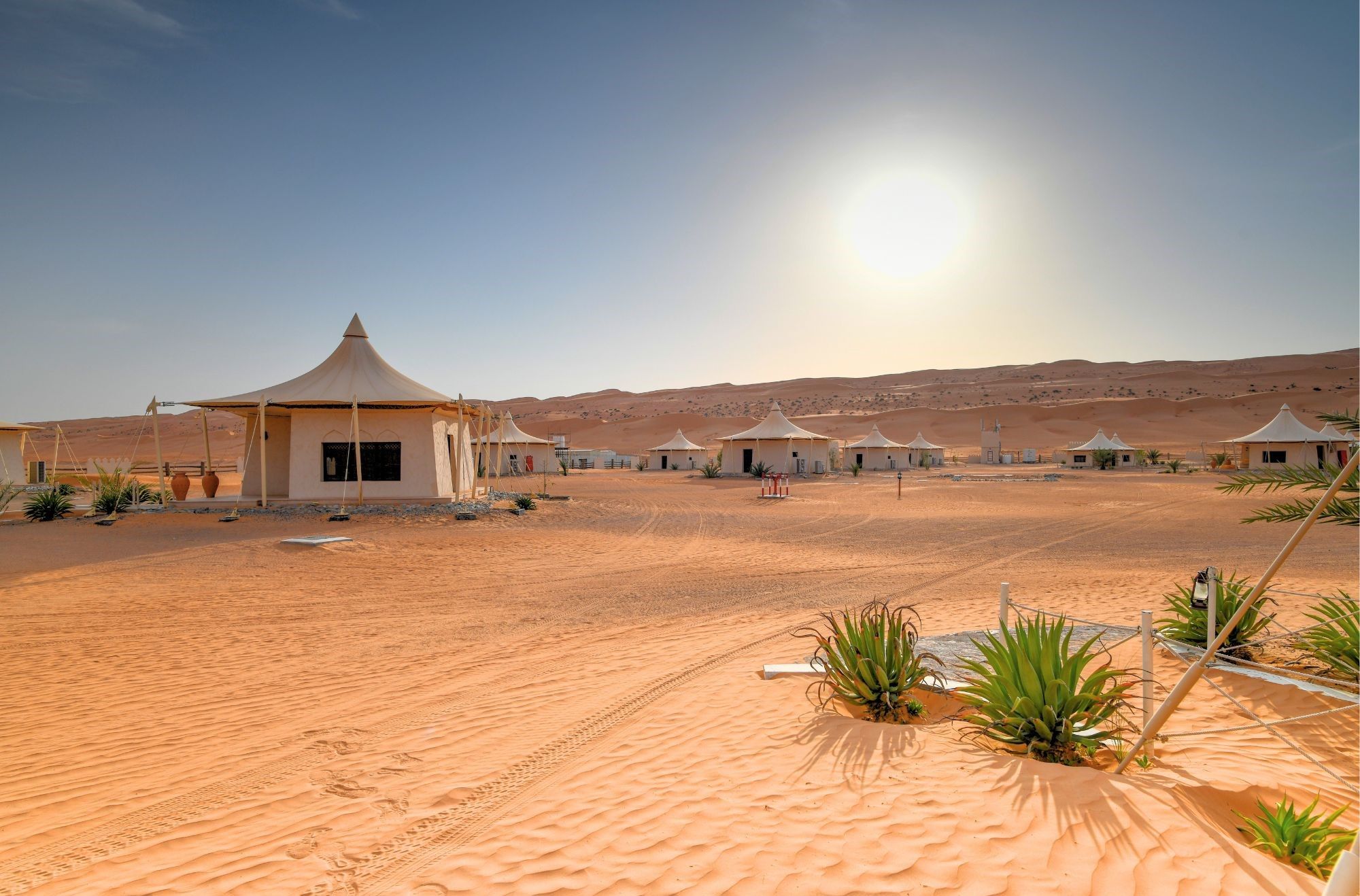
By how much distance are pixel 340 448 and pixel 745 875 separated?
20.2 metres

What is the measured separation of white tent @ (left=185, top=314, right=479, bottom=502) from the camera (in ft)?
65.2

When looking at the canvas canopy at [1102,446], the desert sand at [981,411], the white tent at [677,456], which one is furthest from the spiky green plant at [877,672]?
the desert sand at [981,411]

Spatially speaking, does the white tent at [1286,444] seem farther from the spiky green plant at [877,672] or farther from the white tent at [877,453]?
the spiky green plant at [877,672]

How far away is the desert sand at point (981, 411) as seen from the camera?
6569 centimetres

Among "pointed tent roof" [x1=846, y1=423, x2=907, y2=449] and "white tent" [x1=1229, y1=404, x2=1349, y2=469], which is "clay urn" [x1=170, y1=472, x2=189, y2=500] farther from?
"white tent" [x1=1229, y1=404, x2=1349, y2=469]

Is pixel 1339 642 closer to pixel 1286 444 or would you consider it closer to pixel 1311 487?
pixel 1311 487

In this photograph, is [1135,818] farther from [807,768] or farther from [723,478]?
[723,478]

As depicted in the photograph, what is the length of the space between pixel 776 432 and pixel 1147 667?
33.4 meters

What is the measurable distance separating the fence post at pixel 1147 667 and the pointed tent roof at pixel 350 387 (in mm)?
17270

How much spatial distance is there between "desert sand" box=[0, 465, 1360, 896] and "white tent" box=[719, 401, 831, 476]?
1024 inches

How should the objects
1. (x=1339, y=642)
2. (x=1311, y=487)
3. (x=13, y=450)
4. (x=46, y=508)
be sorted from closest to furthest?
1. (x=1311, y=487)
2. (x=1339, y=642)
3. (x=46, y=508)
4. (x=13, y=450)

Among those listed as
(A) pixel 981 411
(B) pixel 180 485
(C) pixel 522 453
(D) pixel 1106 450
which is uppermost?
(A) pixel 981 411

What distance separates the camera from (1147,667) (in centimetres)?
508

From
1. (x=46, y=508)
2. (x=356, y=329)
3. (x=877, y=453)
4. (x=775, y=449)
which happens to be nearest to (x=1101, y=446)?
(x=877, y=453)
